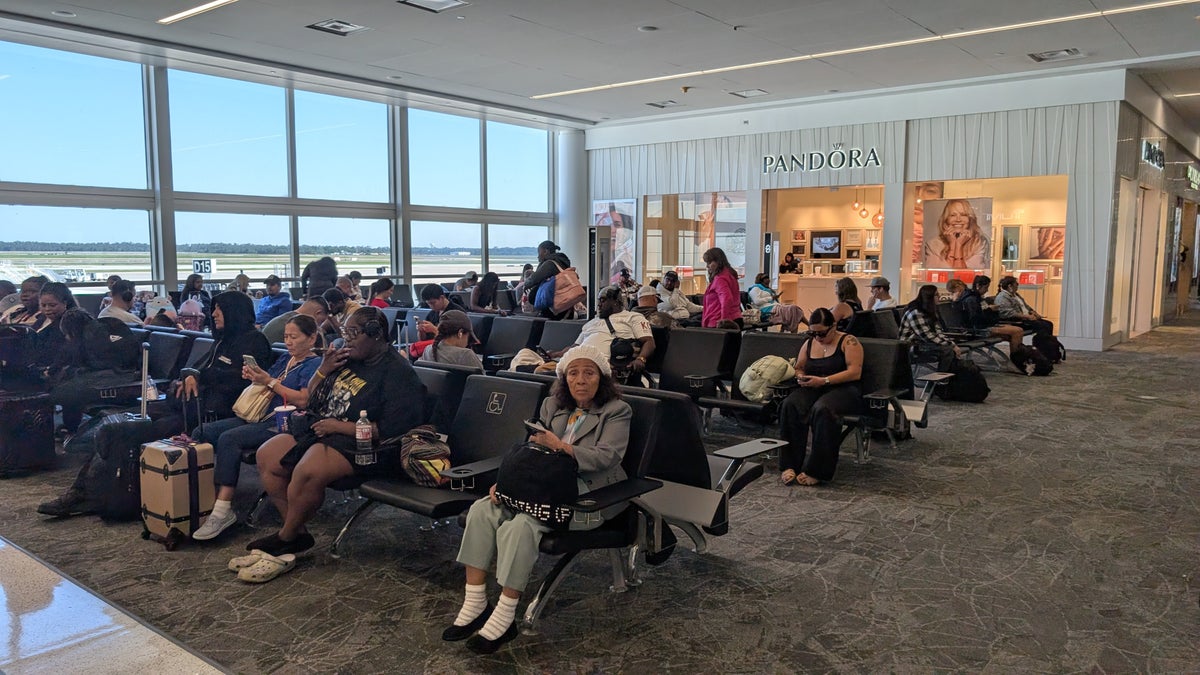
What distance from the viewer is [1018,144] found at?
1312 centimetres

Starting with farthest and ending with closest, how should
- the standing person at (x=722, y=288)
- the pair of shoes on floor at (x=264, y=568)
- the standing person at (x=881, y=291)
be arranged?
the standing person at (x=881, y=291), the standing person at (x=722, y=288), the pair of shoes on floor at (x=264, y=568)

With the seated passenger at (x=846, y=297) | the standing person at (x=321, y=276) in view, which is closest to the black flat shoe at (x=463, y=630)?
the seated passenger at (x=846, y=297)

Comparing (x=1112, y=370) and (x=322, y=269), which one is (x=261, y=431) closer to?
(x=322, y=269)

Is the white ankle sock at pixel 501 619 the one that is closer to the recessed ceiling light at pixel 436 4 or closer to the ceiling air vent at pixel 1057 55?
the recessed ceiling light at pixel 436 4

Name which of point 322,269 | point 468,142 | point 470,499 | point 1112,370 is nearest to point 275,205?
point 468,142

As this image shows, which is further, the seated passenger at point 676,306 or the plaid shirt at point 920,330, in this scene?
the seated passenger at point 676,306

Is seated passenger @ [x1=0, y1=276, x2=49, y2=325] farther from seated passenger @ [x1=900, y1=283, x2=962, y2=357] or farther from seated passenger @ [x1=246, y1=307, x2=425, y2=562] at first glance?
seated passenger @ [x1=900, y1=283, x2=962, y2=357]

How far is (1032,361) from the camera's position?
10180mm

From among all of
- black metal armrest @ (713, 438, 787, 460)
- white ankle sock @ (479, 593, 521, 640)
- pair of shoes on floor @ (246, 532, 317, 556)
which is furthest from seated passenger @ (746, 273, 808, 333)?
white ankle sock @ (479, 593, 521, 640)

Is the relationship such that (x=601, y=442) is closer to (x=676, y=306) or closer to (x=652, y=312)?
(x=652, y=312)

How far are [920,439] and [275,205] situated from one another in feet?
36.6

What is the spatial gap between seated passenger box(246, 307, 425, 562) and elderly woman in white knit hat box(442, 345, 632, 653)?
31.6 inches

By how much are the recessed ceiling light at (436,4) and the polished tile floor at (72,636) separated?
686 centimetres

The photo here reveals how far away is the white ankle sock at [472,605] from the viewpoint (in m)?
3.20
